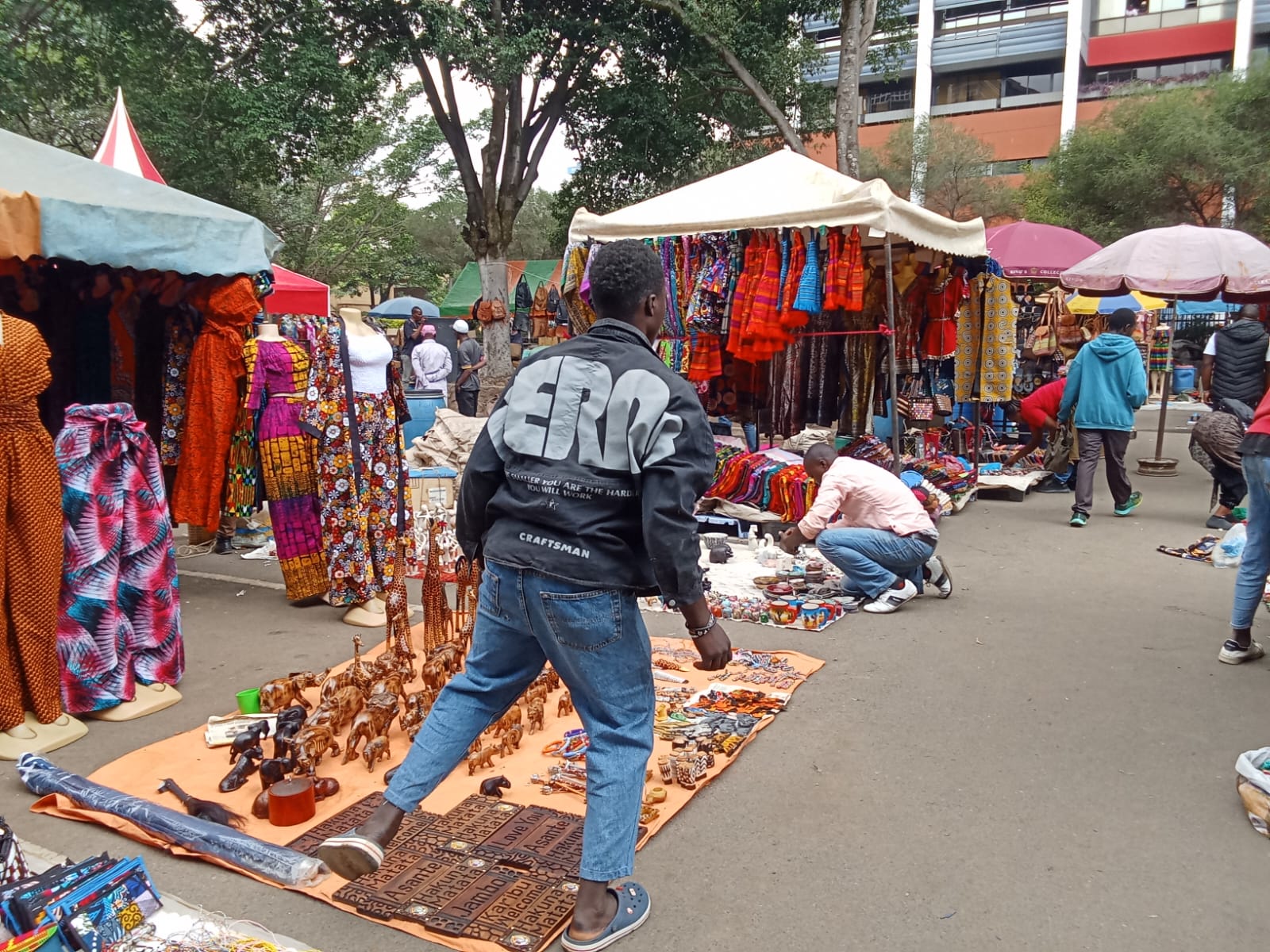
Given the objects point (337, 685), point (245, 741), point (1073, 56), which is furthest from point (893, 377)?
point (1073, 56)

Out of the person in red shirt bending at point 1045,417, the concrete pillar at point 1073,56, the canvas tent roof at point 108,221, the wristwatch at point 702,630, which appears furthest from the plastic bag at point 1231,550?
the concrete pillar at point 1073,56

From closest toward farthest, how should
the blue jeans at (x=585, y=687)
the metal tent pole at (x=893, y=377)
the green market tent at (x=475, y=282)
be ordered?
the blue jeans at (x=585, y=687), the metal tent pole at (x=893, y=377), the green market tent at (x=475, y=282)

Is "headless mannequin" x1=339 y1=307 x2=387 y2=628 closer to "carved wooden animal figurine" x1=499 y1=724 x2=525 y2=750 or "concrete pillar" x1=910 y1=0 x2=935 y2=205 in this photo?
"carved wooden animal figurine" x1=499 y1=724 x2=525 y2=750

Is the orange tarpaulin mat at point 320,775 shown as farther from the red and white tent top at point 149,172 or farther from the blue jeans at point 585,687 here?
the red and white tent top at point 149,172

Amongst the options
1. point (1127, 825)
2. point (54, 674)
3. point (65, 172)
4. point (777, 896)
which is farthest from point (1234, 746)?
point (65, 172)

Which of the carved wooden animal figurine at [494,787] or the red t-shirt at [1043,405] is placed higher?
the red t-shirt at [1043,405]

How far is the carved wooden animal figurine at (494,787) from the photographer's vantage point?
3406mm

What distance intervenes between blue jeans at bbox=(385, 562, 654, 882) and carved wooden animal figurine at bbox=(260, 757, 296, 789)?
106 cm

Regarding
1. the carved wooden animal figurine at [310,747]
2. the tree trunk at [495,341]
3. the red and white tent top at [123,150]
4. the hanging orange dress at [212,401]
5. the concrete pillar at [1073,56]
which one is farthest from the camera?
the concrete pillar at [1073,56]

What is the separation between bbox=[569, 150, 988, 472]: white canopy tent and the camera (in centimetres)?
689

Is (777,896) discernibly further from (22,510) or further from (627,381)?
(22,510)

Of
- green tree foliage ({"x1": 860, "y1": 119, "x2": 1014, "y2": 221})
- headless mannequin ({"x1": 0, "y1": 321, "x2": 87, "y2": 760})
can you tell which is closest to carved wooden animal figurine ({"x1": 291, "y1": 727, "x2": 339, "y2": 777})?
headless mannequin ({"x1": 0, "y1": 321, "x2": 87, "y2": 760})

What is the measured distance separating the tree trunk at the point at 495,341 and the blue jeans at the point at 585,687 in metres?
13.7

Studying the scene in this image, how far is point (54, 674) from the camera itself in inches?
154
